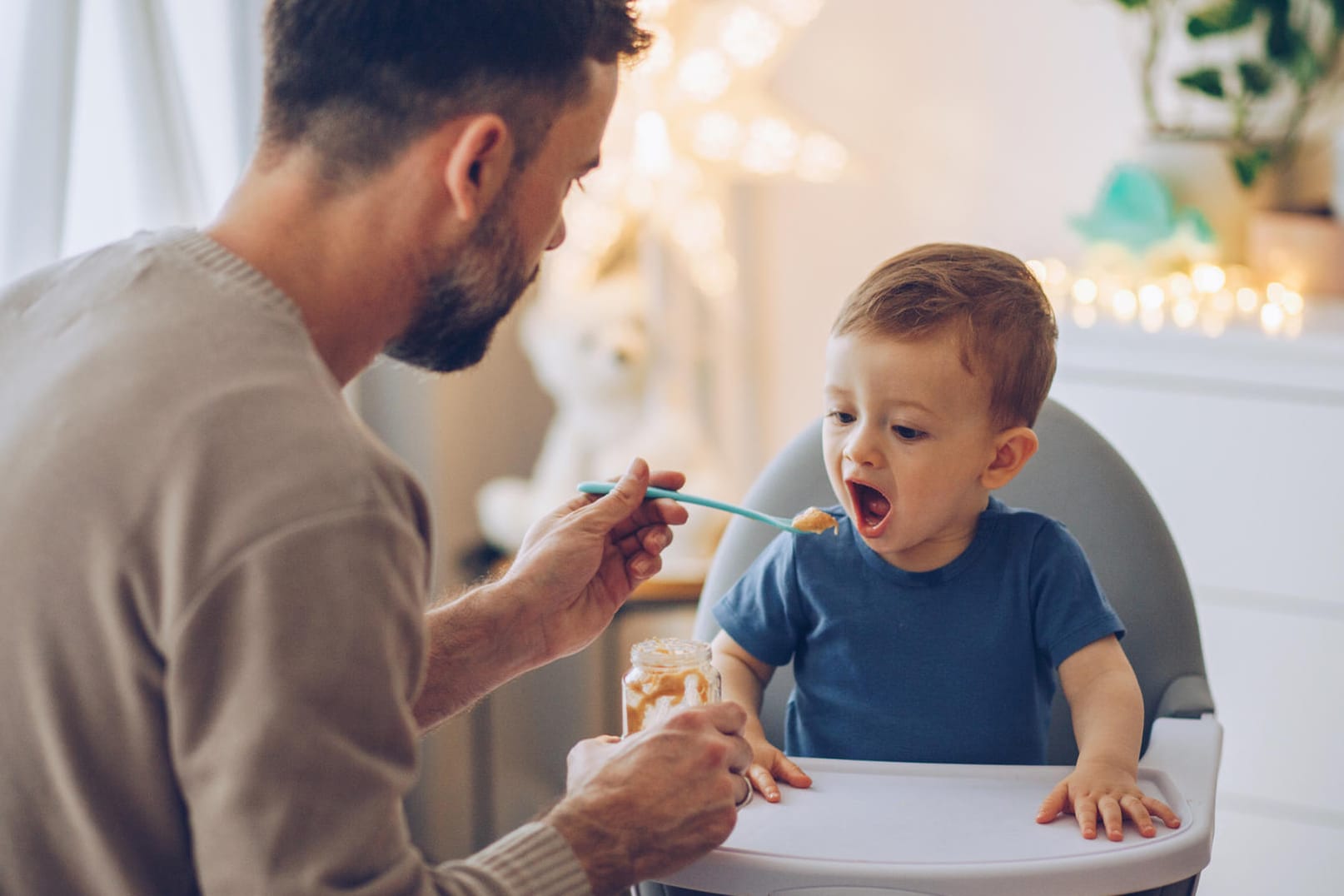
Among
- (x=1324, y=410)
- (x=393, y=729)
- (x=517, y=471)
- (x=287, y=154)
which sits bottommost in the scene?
(x=517, y=471)

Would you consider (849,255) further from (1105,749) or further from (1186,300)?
(1105,749)

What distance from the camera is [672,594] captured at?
243 centimetres

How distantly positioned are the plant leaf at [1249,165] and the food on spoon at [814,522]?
4.65ft

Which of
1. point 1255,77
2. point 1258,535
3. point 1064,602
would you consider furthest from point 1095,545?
point 1255,77

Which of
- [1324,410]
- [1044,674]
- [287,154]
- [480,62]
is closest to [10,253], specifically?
[287,154]

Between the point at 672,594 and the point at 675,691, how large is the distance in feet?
4.15

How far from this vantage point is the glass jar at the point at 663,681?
1158mm

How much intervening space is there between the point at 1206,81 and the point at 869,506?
4.87 ft

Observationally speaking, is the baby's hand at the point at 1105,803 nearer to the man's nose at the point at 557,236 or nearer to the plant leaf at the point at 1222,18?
the man's nose at the point at 557,236

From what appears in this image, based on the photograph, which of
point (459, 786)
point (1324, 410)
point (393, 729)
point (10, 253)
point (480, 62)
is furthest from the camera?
point (459, 786)

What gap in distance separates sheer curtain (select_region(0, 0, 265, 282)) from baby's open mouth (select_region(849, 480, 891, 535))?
1127 mm

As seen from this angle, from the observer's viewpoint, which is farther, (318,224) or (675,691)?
(675,691)

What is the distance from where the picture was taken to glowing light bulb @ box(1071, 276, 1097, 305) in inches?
90.7

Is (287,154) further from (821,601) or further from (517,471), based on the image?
(517,471)
